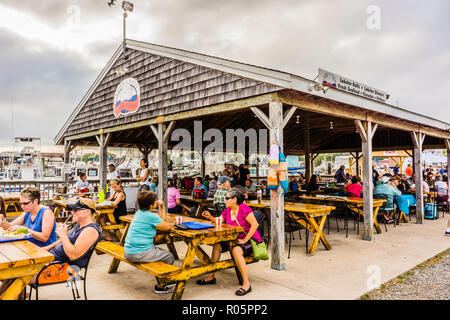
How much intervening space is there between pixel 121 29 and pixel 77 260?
7776 millimetres

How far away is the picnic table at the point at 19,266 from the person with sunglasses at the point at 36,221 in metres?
0.66

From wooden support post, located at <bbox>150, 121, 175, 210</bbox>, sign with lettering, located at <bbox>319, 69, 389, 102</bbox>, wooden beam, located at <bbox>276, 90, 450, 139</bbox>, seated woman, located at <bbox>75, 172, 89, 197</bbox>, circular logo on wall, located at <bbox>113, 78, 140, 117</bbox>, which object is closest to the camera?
wooden beam, located at <bbox>276, 90, 450, 139</bbox>

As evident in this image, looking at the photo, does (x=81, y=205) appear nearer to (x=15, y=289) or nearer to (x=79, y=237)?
(x=79, y=237)

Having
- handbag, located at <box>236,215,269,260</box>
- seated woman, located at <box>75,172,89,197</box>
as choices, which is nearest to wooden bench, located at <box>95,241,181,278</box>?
handbag, located at <box>236,215,269,260</box>

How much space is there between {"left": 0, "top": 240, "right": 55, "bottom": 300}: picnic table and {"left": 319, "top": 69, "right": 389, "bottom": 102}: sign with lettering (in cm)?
438

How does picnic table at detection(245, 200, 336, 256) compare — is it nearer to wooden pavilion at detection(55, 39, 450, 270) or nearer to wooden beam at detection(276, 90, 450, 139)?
wooden pavilion at detection(55, 39, 450, 270)

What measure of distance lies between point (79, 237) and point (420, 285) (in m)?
4.06

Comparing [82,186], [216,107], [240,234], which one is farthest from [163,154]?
[240,234]

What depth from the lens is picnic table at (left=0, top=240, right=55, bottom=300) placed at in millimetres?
2113

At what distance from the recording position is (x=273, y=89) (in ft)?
14.4

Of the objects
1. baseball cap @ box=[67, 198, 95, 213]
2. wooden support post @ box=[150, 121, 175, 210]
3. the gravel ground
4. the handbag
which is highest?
wooden support post @ box=[150, 121, 175, 210]

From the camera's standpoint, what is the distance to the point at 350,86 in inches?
216
